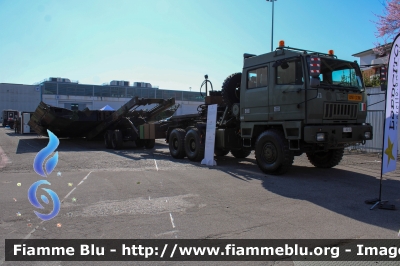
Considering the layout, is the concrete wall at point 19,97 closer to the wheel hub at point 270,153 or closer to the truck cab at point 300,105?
the truck cab at point 300,105

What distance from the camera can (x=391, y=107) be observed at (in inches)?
230

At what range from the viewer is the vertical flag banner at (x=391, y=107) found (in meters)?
5.75

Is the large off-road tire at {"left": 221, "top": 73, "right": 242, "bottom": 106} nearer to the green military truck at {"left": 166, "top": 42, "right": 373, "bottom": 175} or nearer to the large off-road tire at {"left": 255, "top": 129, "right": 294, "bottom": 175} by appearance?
the green military truck at {"left": 166, "top": 42, "right": 373, "bottom": 175}

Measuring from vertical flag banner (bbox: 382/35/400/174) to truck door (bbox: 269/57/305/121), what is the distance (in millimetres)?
2169

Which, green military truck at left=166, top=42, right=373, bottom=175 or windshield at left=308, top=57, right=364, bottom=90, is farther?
windshield at left=308, top=57, right=364, bottom=90

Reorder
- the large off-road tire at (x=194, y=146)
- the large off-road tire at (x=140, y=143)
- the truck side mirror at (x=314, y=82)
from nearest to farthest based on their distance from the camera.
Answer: the truck side mirror at (x=314, y=82) → the large off-road tire at (x=194, y=146) → the large off-road tire at (x=140, y=143)

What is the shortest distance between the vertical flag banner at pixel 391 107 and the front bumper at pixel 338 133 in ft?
5.82

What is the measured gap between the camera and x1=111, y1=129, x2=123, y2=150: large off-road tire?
53.0ft

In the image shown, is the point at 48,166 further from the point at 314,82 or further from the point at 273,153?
the point at 314,82

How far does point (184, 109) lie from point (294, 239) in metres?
53.9

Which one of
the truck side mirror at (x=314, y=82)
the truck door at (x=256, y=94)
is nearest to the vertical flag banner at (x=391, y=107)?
the truck side mirror at (x=314, y=82)

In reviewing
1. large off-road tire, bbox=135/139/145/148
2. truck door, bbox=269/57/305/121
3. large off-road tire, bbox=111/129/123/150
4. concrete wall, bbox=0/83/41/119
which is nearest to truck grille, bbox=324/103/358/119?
truck door, bbox=269/57/305/121

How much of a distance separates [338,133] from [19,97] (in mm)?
63991

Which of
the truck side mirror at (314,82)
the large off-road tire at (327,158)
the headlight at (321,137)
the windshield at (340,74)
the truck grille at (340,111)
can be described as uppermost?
the windshield at (340,74)
